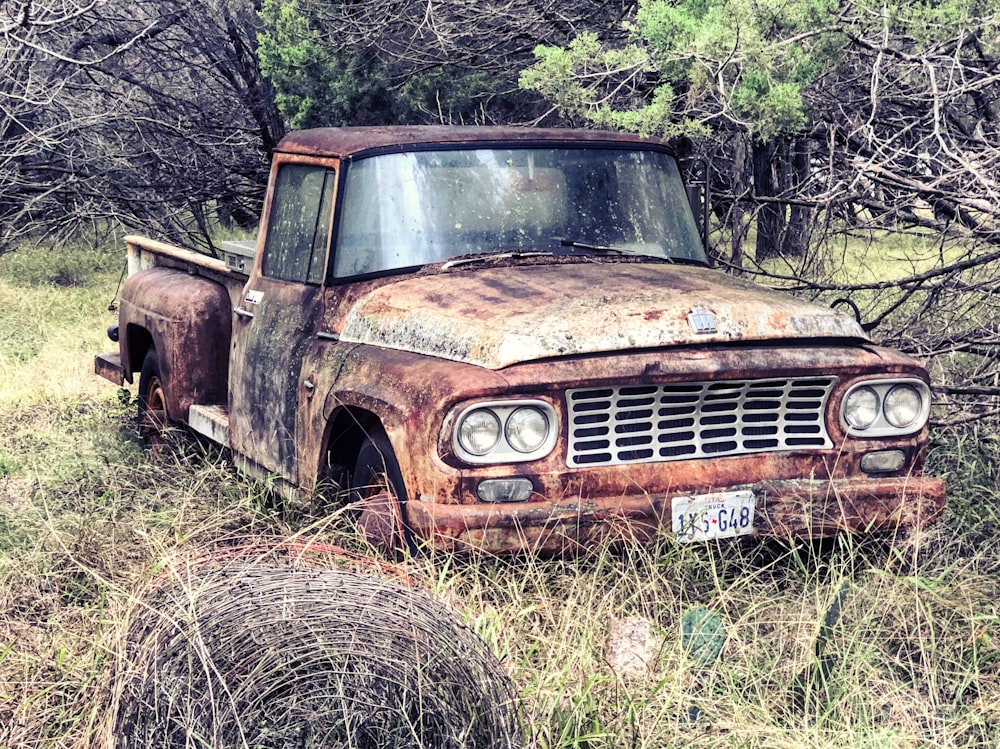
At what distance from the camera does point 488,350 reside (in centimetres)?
418

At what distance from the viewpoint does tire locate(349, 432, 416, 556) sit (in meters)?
4.16


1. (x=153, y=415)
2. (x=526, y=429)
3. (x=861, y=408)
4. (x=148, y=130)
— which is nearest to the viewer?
(x=526, y=429)

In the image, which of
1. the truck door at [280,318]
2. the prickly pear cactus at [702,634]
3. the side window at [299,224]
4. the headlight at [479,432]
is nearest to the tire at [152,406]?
the truck door at [280,318]

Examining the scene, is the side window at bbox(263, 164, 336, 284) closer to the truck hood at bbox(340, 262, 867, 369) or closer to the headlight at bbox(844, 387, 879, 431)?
the truck hood at bbox(340, 262, 867, 369)

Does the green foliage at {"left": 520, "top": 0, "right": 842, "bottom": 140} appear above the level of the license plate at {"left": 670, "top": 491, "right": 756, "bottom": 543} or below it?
above

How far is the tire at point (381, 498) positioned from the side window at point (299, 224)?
36.9 inches

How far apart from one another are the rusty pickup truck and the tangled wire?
80cm

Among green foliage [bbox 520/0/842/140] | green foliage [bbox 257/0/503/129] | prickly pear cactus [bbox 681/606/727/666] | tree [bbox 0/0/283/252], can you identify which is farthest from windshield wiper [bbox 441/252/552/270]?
tree [bbox 0/0/283/252]

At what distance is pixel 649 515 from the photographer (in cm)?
411

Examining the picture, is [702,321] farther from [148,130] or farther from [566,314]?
[148,130]

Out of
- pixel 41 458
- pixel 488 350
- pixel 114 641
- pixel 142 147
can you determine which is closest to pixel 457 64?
pixel 142 147

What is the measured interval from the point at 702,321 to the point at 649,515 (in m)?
0.67

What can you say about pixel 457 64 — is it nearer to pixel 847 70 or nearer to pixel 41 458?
pixel 847 70

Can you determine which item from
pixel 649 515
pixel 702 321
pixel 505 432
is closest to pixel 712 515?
pixel 649 515
